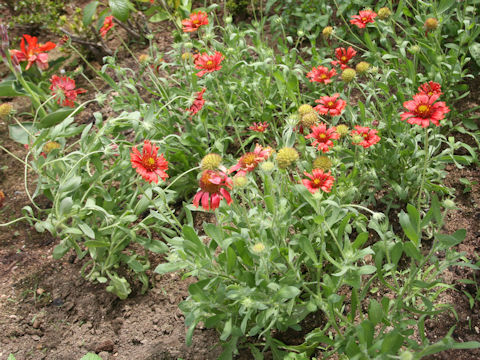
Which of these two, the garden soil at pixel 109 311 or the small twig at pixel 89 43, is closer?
the garden soil at pixel 109 311

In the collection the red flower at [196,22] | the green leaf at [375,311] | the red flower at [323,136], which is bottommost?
the green leaf at [375,311]

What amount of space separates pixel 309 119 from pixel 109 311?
120 cm

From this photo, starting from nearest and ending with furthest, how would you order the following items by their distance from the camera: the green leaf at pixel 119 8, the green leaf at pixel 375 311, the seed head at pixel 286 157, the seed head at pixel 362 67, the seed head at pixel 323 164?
1. the green leaf at pixel 375 311
2. the seed head at pixel 286 157
3. the seed head at pixel 323 164
4. the seed head at pixel 362 67
5. the green leaf at pixel 119 8

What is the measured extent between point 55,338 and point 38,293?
26cm

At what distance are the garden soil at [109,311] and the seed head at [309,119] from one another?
776 mm

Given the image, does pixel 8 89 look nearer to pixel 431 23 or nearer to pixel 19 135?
pixel 19 135

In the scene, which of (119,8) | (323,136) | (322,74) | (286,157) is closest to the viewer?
(286,157)

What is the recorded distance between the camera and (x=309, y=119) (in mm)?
1770

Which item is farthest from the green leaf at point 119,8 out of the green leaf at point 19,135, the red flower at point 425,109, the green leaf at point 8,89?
the red flower at point 425,109

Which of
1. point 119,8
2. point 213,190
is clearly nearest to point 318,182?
point 213,190

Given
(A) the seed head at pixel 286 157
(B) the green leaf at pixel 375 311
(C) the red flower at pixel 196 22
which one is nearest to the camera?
(B) the green leaf at pixel 375 311

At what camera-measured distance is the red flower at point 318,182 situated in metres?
1.53

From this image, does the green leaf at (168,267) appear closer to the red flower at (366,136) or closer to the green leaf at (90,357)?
the green leaf at (90,357)

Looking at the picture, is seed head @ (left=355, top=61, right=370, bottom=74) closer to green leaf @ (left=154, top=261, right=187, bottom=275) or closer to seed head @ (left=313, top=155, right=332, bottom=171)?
seed head @ (left=313, top=155, right=332, bottom=171)
